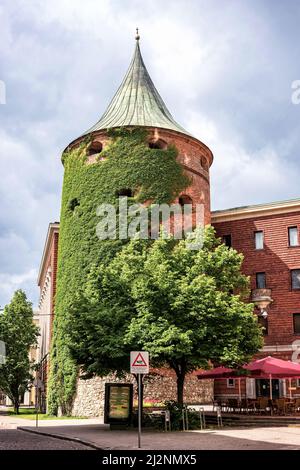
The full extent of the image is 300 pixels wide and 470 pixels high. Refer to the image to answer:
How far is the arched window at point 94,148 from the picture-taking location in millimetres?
39844


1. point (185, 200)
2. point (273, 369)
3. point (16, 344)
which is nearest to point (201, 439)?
point (273, 369)

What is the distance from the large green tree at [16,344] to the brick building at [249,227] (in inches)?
392

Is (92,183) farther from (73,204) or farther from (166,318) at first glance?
(166,318)

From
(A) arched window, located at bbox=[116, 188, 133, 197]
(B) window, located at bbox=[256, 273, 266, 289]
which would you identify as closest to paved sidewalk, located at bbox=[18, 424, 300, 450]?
(A) arched window, located at bbox=[116, 188, 133, 197]

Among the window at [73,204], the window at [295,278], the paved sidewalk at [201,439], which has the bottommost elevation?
the paved sidewalk at [201,439]

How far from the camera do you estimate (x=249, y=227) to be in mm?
42406

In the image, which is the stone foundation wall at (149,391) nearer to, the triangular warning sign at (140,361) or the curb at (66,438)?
the curb at (66,438)

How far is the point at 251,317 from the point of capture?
2533 centimetres

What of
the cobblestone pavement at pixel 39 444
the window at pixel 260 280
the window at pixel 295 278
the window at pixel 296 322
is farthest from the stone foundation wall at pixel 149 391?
the cobblestone pavement at pixel 39 444

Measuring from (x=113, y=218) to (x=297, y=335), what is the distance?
13.6 m
